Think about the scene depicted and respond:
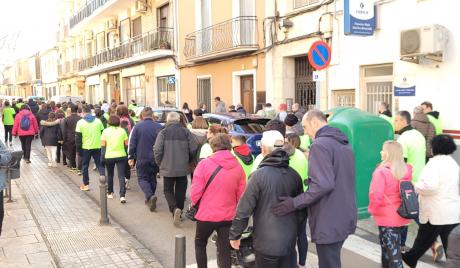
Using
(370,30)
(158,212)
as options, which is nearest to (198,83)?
(370,30)

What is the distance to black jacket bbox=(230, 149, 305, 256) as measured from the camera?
3625 mm

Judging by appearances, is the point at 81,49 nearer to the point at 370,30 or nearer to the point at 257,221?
the point at 370,30

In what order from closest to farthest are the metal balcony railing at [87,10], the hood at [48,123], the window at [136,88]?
the hood at [48,123] → the window at [136,88] → the metal balcony railing at [87,10]

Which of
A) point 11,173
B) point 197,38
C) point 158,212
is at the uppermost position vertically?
point 197,38

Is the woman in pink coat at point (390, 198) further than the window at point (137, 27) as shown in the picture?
No

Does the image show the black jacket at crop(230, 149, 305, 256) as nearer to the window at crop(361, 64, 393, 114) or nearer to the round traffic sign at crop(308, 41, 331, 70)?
the round traffic sign at crop(308, 41, 331, 70)

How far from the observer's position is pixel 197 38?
20797 millimetres

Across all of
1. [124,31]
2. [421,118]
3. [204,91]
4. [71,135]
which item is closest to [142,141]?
[71,135]

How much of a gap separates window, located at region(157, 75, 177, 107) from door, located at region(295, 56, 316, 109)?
925cm

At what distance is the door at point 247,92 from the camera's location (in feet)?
58.7

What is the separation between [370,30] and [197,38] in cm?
1099

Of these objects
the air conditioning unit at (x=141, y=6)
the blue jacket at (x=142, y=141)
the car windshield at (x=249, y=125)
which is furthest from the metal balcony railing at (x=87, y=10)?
the blue jacket at (x=142, y=141)

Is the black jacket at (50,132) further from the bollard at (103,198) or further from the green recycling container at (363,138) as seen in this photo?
the green recycling container at (363,138)

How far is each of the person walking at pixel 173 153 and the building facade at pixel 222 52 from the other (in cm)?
973
